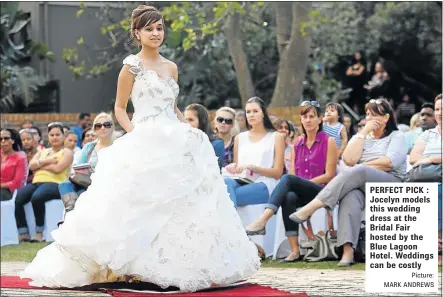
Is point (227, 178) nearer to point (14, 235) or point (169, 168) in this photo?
point (169, 168)

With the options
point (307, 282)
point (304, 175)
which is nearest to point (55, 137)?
point (304, 175)

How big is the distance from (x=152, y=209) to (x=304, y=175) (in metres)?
3.60

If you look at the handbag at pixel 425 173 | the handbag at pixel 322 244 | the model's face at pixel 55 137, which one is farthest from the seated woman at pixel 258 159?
the model's face at pixel 55 137

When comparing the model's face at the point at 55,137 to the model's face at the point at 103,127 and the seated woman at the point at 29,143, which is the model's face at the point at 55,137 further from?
the model's face at the point at 103,127

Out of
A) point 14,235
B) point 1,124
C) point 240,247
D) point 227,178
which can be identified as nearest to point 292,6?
point 1,124

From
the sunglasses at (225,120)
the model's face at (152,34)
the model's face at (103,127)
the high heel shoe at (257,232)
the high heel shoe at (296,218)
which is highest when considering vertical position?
the model's face at (152,34)

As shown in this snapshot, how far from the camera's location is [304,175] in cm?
1141

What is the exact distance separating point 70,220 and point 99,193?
31 cm

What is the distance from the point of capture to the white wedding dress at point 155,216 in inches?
315

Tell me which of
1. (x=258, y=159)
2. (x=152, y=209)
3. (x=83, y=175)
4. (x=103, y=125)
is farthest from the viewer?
(x=83, y=175)

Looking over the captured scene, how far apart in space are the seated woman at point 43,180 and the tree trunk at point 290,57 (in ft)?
22.6

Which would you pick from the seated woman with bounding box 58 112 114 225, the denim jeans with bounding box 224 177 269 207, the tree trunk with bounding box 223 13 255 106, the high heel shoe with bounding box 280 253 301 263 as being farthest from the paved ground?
the tree trunk with bounding box 223 13 255 106

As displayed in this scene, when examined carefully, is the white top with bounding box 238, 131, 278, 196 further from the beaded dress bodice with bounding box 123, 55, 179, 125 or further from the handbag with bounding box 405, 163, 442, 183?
the beaded dress bodice with bounding box 123, 55, 179, 125

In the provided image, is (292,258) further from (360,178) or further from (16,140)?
(16,140)
